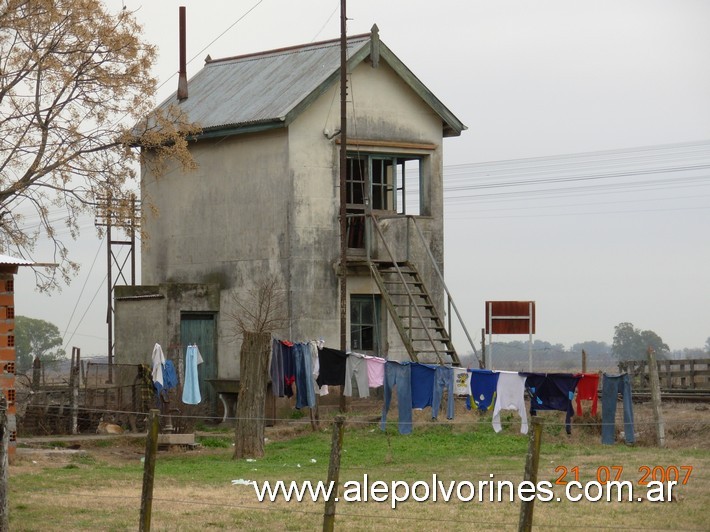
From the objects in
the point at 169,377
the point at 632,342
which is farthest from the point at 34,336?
the point at 169,377

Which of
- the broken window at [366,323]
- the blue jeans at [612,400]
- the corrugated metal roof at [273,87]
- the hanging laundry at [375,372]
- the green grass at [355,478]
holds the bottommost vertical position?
the green grass at [355,478]

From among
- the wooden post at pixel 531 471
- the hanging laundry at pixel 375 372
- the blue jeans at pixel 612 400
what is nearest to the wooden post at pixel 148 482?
the wooden post at pixel 531 471

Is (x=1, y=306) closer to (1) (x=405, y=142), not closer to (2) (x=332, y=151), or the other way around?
(2) (x=332, y=151)

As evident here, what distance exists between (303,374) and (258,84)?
10.7 meters

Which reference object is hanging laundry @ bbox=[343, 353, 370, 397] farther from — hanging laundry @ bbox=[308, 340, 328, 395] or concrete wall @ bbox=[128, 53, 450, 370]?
concrete wall @ bbox=[128, 53, 450, 370]

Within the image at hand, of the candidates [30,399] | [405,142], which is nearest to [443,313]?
[405,142]

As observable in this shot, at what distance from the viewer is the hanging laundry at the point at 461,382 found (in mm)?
21531

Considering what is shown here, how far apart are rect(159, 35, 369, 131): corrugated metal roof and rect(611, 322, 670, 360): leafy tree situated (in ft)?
256

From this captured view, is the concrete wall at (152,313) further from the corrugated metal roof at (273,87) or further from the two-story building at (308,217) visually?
the corrugated metal roof at (273,87)

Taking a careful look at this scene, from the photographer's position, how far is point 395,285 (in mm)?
31281

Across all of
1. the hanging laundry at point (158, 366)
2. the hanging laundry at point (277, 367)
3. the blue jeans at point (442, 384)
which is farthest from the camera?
the hanging laundry at point (158, 366)

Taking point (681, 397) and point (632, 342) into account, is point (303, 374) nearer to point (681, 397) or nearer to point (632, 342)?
point (681, 397)

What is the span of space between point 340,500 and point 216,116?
55.7 ft

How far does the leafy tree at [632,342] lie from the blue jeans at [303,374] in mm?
85809
